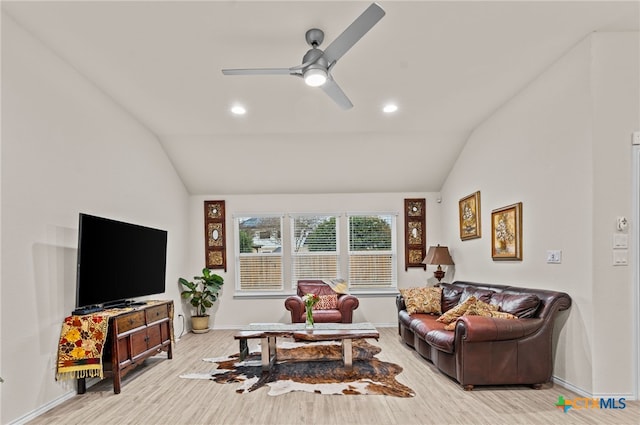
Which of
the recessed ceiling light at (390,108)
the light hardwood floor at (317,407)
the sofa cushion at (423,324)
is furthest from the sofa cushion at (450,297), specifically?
the recessed ceiling light at (390,108)

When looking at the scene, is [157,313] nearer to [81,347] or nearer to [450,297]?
[81,347]

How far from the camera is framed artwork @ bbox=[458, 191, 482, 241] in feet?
17.7

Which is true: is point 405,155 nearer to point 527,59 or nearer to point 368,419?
point 527,59

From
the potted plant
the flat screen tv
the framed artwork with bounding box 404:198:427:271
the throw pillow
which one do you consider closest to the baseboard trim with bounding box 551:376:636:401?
the throw pillow

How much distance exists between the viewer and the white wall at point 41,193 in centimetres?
292

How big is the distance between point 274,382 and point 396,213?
13.2 feet

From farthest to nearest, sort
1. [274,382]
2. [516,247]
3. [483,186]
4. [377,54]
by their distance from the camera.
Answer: [483,186]
[516,247]
[274,382]
[377,54]

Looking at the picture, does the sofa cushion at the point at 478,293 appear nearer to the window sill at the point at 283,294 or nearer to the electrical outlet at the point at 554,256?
the electrical outlet at the point at 554,256

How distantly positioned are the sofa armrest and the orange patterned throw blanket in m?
3.26

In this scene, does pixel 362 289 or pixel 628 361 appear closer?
pixel 628 361

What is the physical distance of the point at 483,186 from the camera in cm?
529

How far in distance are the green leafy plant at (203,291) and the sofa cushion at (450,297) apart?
3.65 m

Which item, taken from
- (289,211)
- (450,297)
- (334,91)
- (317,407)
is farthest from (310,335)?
(289,211)

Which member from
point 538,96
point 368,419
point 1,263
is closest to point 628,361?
point 368,419
